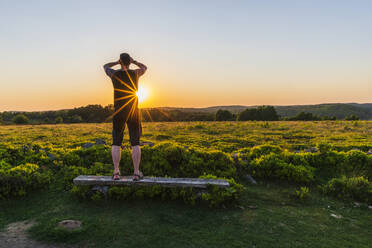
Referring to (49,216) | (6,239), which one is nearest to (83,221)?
(49,216)

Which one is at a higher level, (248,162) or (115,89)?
(115,89)

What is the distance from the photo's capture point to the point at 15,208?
19.8 feet

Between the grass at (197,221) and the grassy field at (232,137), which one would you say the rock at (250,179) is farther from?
the grassy field at (232,137)

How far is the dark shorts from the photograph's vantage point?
589cm

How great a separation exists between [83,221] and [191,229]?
2302mm

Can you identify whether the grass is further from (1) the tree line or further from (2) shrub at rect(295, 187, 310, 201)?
(1) the tree line

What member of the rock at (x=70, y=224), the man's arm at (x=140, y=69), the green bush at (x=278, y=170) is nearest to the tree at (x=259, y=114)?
the green bush at (x=278, y=170)

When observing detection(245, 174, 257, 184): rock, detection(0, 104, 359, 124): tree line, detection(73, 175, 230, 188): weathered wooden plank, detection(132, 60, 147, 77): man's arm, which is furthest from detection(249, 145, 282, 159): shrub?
detection(0, 104, 359, 124): tree line

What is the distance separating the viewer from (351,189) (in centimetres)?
689

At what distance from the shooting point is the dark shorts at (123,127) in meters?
5.89

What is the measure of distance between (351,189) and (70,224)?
24.2 feet

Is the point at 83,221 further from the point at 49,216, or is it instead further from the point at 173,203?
the point at 173,203

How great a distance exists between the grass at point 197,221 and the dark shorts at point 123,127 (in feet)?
5.23

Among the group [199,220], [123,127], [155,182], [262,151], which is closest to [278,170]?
[262,151]
